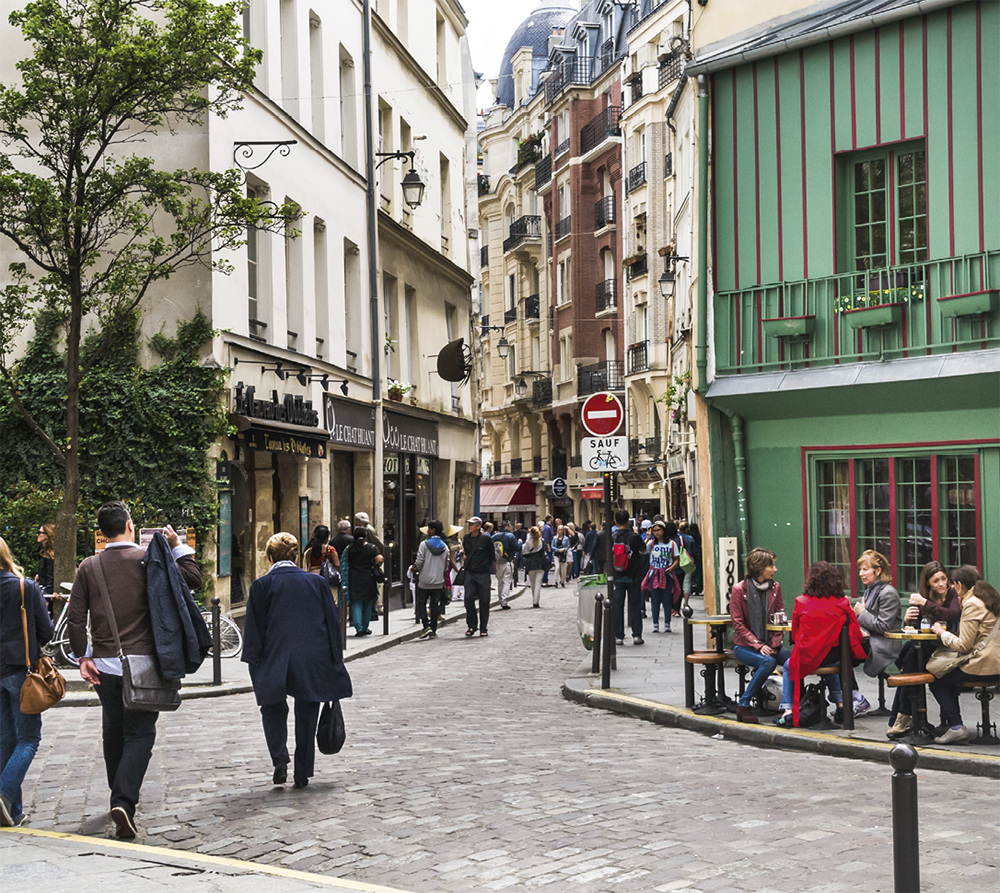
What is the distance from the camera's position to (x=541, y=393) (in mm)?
61094

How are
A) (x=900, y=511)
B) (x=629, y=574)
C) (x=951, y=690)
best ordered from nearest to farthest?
1. (x=951, y=690)
2. (x=900, y=511)
3. (x=629, y=574)

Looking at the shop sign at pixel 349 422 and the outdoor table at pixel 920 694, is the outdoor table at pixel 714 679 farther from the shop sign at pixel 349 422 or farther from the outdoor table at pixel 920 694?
the shop sign at pixel 349 422

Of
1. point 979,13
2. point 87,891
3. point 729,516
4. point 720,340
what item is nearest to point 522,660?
point 729,516

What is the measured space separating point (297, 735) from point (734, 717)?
441 cm

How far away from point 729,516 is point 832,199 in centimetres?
370

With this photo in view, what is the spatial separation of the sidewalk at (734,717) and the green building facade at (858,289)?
1.80 metres

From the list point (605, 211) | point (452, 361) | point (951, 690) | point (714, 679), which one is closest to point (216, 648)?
point (714, 679)

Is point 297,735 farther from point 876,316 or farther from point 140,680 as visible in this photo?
point 876,316

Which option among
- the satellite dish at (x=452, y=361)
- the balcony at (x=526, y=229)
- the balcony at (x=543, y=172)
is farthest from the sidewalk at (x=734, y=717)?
the balcony at (x=526, y=229)

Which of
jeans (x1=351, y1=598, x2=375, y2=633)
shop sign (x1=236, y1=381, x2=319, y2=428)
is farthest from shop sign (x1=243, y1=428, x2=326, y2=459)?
jeans (x1=351, y1=598, x2=375, y2=633)

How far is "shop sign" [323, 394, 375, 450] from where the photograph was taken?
24669 millimetres

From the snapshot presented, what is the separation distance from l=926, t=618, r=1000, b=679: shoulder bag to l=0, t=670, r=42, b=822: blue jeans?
6274 mm

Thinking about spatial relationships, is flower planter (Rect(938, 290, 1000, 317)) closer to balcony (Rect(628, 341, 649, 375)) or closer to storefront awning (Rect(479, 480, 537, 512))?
balcony (Rect(628, 341, 649, 375))

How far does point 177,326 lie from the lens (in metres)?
19.0
